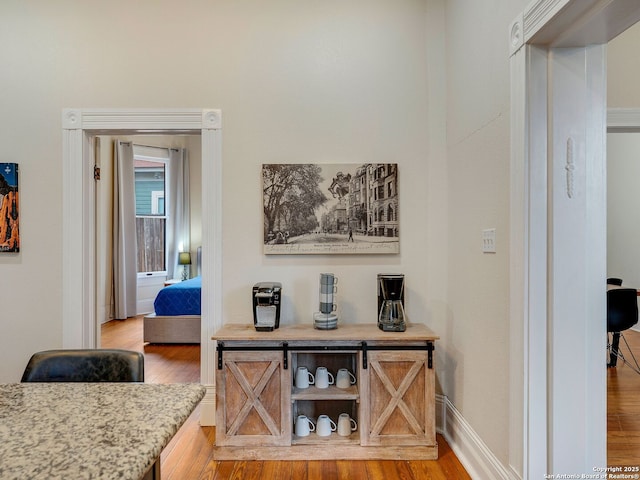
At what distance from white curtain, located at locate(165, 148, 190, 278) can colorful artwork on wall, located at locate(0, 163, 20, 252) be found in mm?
3779

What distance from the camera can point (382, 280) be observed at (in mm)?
2412

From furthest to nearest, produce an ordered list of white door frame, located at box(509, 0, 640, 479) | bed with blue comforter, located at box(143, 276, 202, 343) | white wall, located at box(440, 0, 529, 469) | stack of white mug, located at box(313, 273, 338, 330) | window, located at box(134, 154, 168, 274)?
window, located at box(134, 154, 168, 274) → bed with blue comforter, located at box(143, 276, 202, 343) → stack of white mug, located at box(313, 273, 338, 330) → white wall, located at box(440, 0, 529, 469) → white door frame, located at box(509, 0, 640, 479)

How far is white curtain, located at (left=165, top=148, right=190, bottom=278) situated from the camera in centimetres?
635

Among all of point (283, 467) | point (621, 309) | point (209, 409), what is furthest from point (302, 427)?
point (621, 309)

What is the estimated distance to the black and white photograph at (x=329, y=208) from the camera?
8.41 ft

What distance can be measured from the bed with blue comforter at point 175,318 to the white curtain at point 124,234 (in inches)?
61.5

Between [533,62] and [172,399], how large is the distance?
5.92ft

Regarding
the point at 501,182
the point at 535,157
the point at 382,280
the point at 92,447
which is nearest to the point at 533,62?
the point at 535,157

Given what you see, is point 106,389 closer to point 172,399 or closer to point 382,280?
point 172,399

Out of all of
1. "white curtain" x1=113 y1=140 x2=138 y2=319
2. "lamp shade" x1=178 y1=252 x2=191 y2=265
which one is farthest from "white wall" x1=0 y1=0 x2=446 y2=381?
"lamp shade" x1=178 y1=252 x2=191 y2=265

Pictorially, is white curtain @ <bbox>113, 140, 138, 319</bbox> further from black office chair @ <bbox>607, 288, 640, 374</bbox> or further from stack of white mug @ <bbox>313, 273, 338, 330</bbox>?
black office chair @ <bbox>607, 288, 640, 374</bbox>

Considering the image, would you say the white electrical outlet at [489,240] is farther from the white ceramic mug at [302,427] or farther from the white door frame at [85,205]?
the white door frame at [85,205]

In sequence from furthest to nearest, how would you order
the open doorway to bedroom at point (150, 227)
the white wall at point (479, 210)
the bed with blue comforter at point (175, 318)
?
the open doorway to bedroom at point (150, 227), the bed with blue comforter at point (175, 318), the white wall at point (479, 210)

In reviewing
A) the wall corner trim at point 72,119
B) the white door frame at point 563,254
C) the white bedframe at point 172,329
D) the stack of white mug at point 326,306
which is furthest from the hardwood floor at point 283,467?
the wall corner trim at point 72,119
